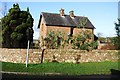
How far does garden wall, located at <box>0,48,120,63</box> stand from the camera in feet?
81.1

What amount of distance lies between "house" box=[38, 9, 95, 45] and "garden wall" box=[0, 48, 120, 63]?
615 inches

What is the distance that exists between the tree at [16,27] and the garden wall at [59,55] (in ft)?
33.6

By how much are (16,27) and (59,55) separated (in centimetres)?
1306

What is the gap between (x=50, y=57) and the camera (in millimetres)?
25031

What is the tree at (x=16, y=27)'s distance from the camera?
36219 mm

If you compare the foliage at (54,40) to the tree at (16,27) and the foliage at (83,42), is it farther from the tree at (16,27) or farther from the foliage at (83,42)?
the tree at (16,27)

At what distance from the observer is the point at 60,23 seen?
1715 inches

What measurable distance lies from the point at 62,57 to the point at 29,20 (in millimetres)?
14318

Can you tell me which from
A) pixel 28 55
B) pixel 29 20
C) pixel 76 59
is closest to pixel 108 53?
pixel 76 59

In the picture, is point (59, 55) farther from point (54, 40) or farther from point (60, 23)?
point (60, 23)

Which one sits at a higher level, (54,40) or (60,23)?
(60,23)

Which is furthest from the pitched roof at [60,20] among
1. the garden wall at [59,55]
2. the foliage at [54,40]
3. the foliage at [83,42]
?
the garden wall at [59,55]

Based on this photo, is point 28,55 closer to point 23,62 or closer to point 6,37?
point 23,62

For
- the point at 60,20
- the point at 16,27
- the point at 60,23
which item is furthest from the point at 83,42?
the point at 60,20
